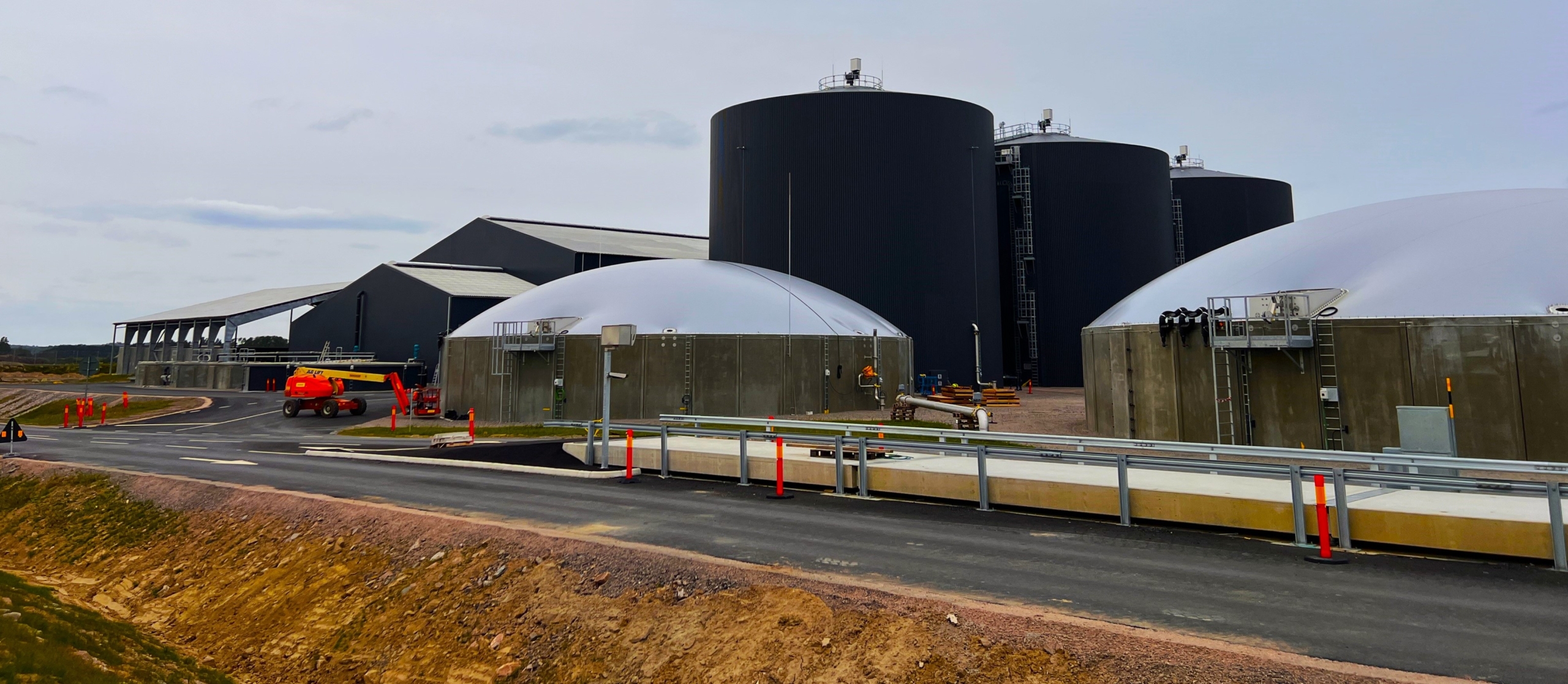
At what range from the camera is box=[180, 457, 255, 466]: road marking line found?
861 inches

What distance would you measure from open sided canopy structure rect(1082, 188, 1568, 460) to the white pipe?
5.00 meters

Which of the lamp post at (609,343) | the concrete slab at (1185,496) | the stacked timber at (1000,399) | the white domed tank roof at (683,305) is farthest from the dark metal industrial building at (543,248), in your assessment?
the concrete slab at (1185,496)

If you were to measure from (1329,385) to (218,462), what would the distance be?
3073cm

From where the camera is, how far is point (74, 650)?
9109mm

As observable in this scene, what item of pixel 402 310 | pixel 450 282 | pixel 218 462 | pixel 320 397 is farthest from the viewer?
pixel 450 282

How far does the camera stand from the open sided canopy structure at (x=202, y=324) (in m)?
69.1

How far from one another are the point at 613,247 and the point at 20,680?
2632 inches

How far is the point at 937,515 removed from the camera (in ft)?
43.0

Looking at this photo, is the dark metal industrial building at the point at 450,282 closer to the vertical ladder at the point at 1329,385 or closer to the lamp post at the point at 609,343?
the lamp post at the point at 609,343

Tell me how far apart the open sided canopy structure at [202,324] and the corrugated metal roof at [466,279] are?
970cm

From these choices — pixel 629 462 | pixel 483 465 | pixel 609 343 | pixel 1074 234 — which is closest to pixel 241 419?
pixel 483 465

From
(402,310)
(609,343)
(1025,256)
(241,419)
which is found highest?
(1025,256)

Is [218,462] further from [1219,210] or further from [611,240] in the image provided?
[1219,210]

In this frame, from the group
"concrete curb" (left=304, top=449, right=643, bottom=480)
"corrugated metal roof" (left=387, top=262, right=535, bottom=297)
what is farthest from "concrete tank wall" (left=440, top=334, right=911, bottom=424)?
"corrugated metal roof" (left=387, top=262, right=535, bottom=297)
